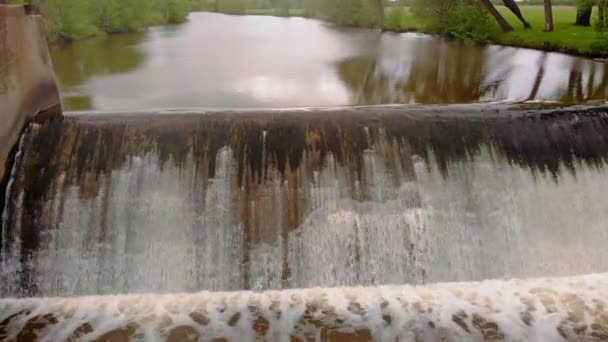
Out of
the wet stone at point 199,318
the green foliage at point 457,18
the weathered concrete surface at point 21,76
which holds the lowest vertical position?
the green foliage at point 457,18

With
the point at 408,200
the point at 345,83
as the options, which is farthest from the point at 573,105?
the point at 345,83

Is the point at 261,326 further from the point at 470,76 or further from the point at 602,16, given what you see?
the point at 602,16

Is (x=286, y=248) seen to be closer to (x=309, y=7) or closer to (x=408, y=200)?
(x=408, y=200)

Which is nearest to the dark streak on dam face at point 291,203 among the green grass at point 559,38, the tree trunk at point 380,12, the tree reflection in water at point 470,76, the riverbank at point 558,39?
the tree reflection in water at point 470,76

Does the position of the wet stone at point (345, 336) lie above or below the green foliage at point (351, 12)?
above

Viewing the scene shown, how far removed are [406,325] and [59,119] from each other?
5.26 metres

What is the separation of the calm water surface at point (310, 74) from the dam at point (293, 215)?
12.3ft

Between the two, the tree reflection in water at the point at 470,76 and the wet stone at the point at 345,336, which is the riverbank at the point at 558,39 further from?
the wet stone at the point at 345,336

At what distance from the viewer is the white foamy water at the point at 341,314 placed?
6.16 m

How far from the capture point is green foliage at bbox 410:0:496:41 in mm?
22188

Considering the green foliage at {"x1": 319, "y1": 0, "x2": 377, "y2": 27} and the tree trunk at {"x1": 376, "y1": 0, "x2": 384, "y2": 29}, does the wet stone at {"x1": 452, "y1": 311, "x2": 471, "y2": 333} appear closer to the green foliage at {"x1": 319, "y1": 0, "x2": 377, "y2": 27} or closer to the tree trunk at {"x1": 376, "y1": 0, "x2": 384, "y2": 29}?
the tree trunk at {"x1": 376, "y1": 0, "x2": 384, "y2": 29}

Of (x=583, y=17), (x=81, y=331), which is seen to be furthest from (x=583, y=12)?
(x=81, y=331)

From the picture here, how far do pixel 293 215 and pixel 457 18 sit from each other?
18.6 m

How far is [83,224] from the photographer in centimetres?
723
